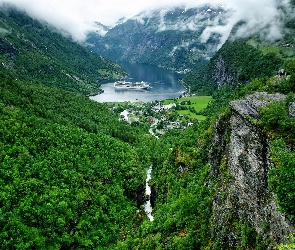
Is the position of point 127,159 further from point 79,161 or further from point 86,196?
point 86,196

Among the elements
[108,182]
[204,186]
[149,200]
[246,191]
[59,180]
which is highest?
[246,191]

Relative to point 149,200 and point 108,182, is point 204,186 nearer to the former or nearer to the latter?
point 108,182

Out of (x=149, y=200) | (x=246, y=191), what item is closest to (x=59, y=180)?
(x=149, y=200)

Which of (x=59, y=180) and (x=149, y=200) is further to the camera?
(x=149, y=200)

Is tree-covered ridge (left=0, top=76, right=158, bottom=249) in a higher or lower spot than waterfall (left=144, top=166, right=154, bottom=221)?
higher

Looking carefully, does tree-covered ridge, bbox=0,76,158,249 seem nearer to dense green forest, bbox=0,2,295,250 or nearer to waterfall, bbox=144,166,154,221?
dense green forest, bbox=0,2,295,250

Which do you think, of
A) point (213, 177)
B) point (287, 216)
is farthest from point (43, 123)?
point (287, 216)

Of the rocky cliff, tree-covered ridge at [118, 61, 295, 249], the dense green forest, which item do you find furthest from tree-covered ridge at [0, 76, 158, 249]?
the rocky cliff
